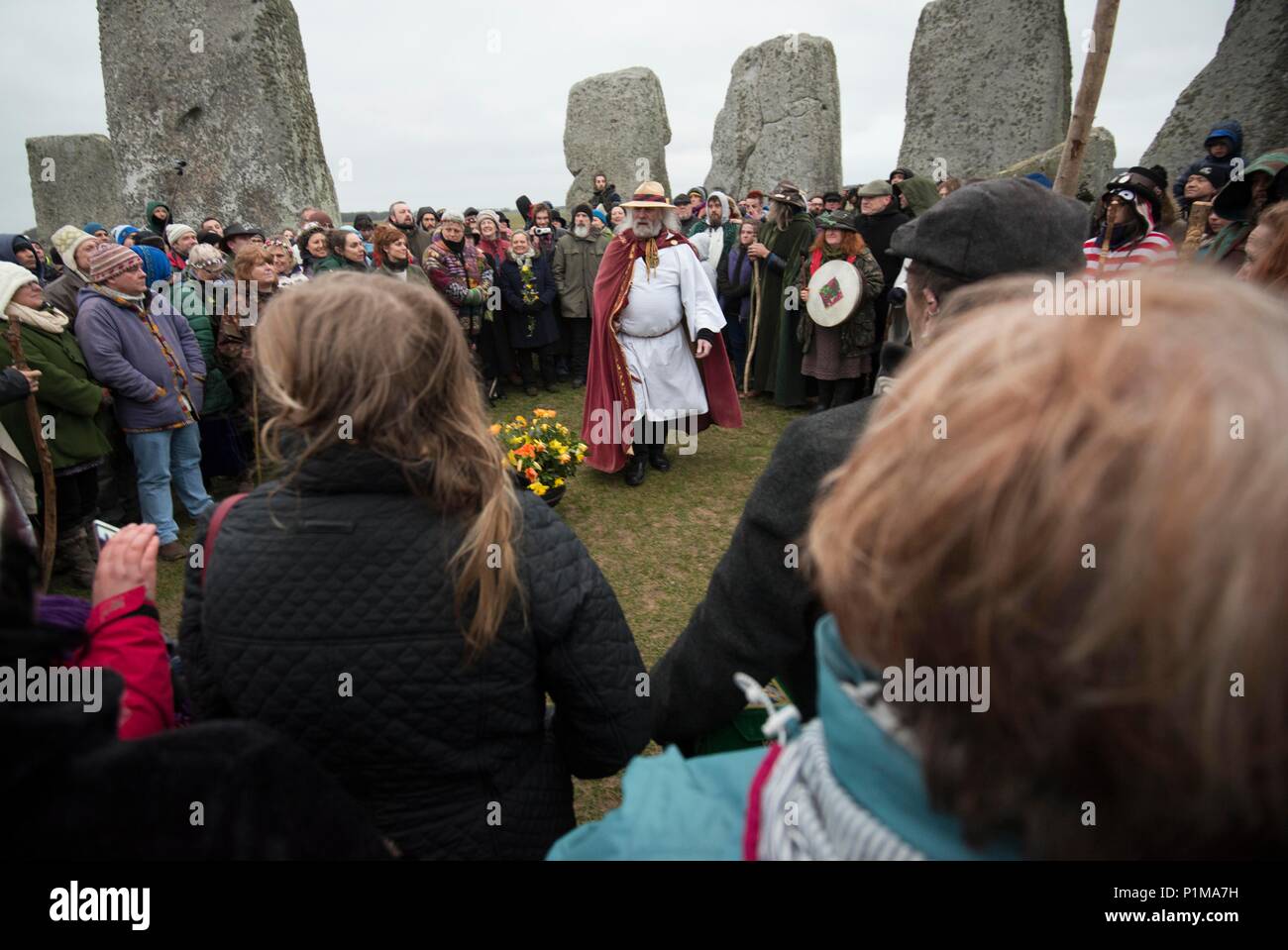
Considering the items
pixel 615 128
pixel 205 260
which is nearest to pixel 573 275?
pixel 205 260

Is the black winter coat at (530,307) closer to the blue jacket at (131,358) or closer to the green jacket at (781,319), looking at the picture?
the green jacket at (781,319)

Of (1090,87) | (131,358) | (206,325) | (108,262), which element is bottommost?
(131,358)

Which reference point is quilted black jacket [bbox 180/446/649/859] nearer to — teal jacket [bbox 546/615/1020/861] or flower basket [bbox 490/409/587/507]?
teal jacket [bbox 546/615/1020/861]

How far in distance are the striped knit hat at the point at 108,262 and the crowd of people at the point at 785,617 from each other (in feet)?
10.6

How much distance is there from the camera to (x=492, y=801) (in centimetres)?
139

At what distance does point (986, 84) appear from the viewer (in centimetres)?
1005

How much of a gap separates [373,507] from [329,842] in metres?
0.55

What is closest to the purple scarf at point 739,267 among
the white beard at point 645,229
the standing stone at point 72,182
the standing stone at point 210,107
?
the white beard at point 645,229

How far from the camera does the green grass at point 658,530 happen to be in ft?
12.8

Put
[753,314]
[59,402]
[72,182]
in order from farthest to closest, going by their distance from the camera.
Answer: [72,182] → [753,314] → [59,402]

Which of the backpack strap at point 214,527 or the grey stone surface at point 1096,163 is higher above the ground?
the grey stone surface at point 1096,163

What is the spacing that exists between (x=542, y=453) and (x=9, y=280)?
300 cm

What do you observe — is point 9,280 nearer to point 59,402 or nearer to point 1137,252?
point 59,402

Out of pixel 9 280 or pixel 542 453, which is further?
pixel 542 453
